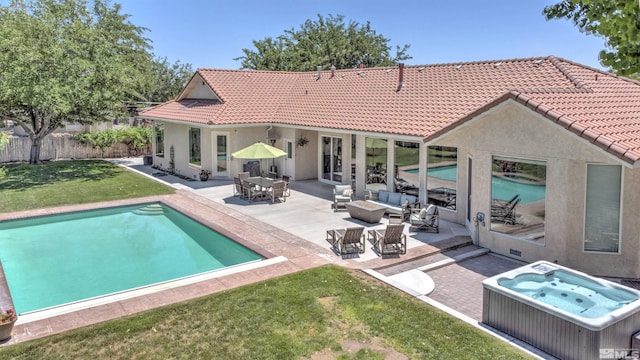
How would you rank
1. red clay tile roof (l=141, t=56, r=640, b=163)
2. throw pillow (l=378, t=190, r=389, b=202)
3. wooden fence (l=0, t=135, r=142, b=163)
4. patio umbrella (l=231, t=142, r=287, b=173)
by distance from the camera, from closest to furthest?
red clay tile roof (l=141, t=56, r=640, b=163) → throw pillow (l=378, t=190, r=389, b=202) → patio umbrella (l=231, t=142, r=287, b=173) → wooden fence (l=0, t=135, r=142, b=163)

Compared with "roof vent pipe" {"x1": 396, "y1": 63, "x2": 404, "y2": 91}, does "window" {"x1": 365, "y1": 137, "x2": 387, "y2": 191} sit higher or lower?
lower

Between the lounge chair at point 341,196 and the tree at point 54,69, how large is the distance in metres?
16.9

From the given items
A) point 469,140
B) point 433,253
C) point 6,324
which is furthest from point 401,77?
point 6,324

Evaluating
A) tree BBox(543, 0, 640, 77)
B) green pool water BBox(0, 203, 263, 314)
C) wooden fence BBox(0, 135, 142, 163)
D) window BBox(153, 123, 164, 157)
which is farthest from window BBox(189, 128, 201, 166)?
tree BBox(543, 0, 640, 77)

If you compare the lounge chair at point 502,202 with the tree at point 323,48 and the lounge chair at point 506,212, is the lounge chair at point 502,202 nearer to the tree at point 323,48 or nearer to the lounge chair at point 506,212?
the lounge chair at point 506,212

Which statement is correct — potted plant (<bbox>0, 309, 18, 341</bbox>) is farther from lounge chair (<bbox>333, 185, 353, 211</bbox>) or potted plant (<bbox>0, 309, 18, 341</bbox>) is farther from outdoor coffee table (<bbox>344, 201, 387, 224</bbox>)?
lounge chair (<bbox>333, 185, 353, 211</bbox>)

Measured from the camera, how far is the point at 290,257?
13953 mm

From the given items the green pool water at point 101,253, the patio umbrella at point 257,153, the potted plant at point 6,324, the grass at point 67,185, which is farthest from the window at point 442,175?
the potted plant at point 6,324

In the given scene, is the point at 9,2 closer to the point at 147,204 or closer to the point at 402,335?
the point at 147,204

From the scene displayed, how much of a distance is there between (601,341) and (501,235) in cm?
661

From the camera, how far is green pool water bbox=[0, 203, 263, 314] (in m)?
13.0

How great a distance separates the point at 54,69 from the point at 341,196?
1947 cm

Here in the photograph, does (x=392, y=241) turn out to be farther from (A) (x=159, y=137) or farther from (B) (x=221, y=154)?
(A) (x=159, y=137)

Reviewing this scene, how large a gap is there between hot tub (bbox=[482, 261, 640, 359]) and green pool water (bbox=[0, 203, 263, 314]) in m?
7.59
